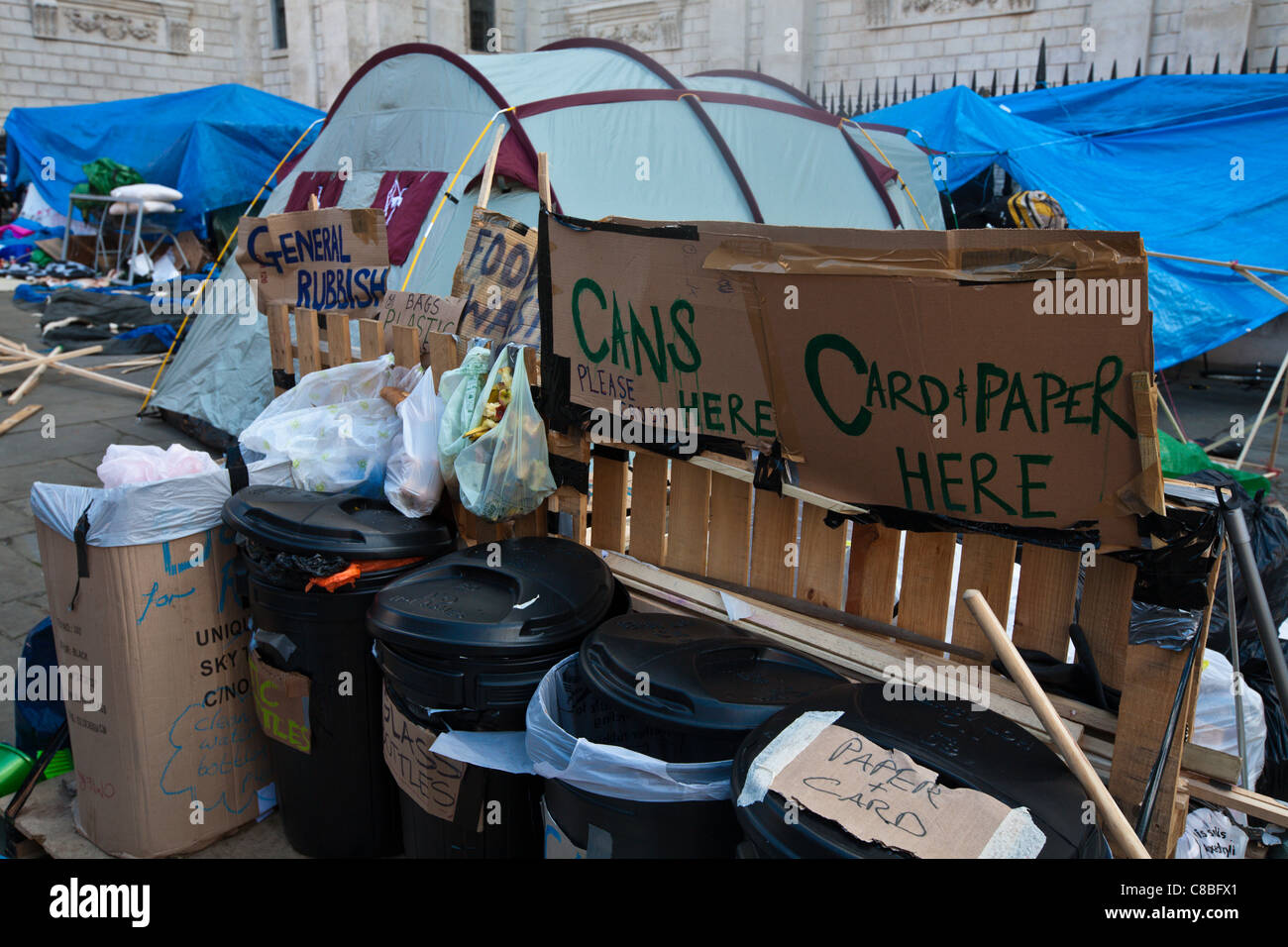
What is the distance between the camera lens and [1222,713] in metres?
2.58

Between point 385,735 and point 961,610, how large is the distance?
61.7 inches

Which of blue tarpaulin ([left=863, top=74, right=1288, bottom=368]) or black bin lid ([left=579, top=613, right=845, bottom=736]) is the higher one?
blue tarpaulin ([left=863, top=74, right=1288, bottom=368])

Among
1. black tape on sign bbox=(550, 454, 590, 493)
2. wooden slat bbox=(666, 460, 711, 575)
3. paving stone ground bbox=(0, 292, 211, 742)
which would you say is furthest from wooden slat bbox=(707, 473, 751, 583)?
paving stone ground bbox=(0, 292, 211, 742)

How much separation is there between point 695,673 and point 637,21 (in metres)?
21.2

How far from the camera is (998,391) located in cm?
189

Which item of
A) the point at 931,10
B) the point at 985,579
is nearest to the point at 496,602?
the point at 985,579

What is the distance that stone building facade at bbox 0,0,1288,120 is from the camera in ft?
42.8

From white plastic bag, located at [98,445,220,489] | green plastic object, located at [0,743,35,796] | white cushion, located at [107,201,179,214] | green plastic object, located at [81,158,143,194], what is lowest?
green plastic object, located at [0,743,35,796]

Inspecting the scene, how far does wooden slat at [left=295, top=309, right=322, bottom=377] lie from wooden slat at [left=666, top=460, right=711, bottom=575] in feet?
→ 6.55

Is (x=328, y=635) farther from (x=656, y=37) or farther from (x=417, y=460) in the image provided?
(x=656, y=37)

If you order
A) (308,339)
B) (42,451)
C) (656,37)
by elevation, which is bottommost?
(42,451)

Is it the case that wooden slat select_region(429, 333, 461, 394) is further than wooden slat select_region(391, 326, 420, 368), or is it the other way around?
wooden slat select_region(391, 326, 420, 368)

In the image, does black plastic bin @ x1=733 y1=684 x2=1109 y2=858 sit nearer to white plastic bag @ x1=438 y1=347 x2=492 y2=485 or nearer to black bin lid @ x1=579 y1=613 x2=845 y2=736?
black bin lid @ x1=579 y1=613 x2=845 y2=736

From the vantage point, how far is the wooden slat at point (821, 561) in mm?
2375
